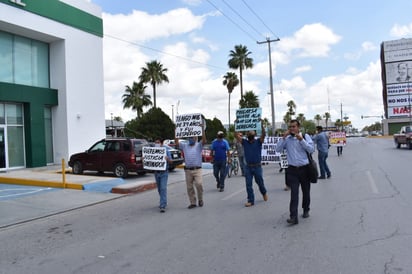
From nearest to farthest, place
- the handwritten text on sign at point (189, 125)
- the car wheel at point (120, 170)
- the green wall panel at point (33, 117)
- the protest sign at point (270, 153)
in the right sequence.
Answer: the handwritten text on sign at point (189, 125) < the protest sign at point (270, 153) < the car wheel at point (120, 170) < the green wall panel at point (33, 117)

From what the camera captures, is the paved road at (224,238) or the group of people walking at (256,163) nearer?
the paved road at (224,238)

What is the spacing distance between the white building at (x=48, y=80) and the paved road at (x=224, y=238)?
12788mm

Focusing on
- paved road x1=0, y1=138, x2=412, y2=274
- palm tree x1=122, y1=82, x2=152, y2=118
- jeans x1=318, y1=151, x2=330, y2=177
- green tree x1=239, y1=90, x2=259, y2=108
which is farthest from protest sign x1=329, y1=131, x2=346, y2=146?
palm tree x1=122, y1=82, x2=152, y2=118

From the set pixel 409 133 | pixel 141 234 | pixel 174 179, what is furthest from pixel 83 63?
pixel 409 133

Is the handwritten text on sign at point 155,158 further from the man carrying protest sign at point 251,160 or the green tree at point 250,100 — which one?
the green tree at point 250,100

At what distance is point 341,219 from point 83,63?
2024 cm

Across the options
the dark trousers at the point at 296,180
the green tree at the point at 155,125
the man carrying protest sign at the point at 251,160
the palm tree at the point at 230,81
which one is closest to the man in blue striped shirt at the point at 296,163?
the dark trousers at the point at 296,180

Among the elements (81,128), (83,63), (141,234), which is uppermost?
(83,63)

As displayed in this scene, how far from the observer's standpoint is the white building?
19.8 meters

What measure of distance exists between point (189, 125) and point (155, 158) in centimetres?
125

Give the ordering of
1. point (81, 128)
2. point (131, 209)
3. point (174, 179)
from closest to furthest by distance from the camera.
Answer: point (131, 209) < point (174, 179) < point (81, 128)

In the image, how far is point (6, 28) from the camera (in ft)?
64.2

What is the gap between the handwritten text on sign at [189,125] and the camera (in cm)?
971

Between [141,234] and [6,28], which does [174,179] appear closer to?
[141,234]
